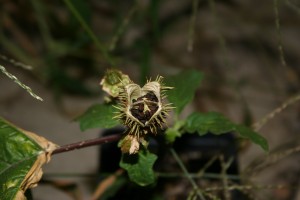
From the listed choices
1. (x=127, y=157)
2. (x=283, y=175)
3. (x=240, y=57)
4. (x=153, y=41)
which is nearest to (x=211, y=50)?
(x=240, y=57)

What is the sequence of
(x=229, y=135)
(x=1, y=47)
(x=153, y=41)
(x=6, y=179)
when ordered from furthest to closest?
1. (x=153, y=41)
2. (x=1, y=47)
3. (x=229, y=135)
4. (x=6, y=179)

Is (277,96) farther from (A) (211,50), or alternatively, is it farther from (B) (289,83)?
(A) (211,50)

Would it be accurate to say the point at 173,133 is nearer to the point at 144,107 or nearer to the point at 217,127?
the point at 217,127

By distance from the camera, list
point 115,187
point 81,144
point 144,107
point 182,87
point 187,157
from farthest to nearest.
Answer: point 187,157
point 115,187
point 182,87
point 81,144
point 144,107

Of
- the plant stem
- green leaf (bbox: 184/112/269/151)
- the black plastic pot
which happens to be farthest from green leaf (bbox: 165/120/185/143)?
the black plastic pot

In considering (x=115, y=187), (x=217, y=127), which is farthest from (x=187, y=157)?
(x=217, y=127)
